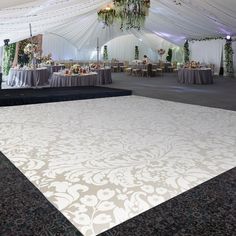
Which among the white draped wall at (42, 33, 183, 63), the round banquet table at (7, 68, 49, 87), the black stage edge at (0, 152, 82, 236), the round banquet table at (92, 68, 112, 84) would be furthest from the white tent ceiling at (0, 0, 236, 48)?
the black stage edge at (0, 152, 82, 236)

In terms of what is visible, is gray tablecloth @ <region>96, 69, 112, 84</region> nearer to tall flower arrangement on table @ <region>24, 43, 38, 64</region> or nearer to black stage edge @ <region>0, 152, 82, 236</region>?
tall flower arrangement on table @ <region>24, 43, 38, 64</region>

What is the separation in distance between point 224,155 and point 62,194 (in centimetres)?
188

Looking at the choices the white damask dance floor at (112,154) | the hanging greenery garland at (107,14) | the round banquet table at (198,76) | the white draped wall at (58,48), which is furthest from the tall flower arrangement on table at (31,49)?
the white draped wall at (58,48)

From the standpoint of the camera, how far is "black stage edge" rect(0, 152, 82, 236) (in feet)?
5.84

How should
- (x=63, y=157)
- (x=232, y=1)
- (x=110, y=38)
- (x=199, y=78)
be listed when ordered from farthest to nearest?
1. (x=110, y=38)
2. (x=199, y=78)
3. (x=232, y=1)
4. (x=63, y=157)

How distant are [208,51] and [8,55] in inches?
455

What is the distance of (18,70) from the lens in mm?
10469

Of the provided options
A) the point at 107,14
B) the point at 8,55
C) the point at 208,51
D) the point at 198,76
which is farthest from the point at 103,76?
the point at 208,51

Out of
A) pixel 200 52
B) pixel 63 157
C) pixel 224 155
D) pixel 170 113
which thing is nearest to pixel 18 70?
pixel 170 113

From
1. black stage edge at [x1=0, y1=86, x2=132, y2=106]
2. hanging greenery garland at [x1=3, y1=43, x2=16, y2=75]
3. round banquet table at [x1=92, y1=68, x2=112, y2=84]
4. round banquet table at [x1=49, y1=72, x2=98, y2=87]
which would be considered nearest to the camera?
black stage edge at [x1=0, y1=86, x2=132, y2=106]

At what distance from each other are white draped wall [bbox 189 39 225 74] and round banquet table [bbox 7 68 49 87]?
10.9 m

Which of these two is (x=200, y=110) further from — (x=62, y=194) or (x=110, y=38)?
(x=110, y=38)

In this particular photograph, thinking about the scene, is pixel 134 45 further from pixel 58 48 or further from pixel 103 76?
pixel 103 76

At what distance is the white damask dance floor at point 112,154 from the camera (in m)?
2.17
